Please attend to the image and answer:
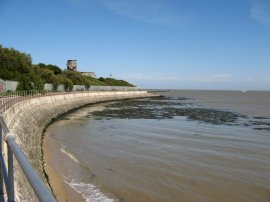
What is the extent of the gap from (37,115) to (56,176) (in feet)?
52.8

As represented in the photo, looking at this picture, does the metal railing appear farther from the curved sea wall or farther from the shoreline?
the shoreline

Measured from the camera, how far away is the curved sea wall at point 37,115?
14703 millimetres

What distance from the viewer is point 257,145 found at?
850 inches

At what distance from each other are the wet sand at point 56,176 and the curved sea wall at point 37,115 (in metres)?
0.43

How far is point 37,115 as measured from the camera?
28.4 m

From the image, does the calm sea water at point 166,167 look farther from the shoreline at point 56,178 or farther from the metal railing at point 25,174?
the metal railing at point 25,174

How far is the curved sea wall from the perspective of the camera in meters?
14.7

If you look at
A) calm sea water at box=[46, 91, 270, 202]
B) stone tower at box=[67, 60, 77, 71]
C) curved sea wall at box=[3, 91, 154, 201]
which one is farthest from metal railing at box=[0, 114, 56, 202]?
stone tower at box=[67, 60, 77, 71]

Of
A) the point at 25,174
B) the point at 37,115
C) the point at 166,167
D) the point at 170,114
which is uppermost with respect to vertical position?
the point at 25,174

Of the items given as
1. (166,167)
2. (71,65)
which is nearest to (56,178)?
(166,167)

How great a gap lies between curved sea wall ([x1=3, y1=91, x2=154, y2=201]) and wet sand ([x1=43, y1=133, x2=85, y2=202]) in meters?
0.43

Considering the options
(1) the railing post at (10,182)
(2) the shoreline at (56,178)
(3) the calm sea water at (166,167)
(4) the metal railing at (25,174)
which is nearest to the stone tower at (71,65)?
(3) the calm sea water at (166,167)

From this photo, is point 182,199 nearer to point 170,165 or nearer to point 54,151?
Answer: point 170,165

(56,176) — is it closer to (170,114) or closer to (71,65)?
(170,114)
